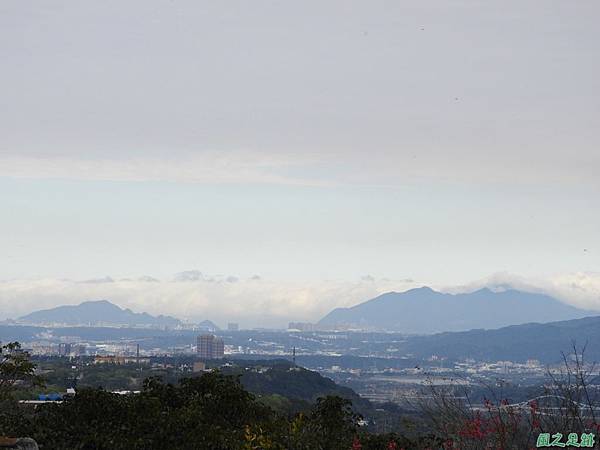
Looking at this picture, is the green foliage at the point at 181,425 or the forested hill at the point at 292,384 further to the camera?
the forested hill at the point at 292,384

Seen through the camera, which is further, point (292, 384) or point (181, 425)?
point (292, 384)

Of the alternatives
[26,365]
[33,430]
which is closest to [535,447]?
[33,430]

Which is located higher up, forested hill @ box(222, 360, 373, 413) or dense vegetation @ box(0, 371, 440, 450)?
dense vegetation @ box(0, 371, 440, 450)

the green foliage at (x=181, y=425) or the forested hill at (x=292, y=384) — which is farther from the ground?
the green foliage at (x=181, y=425)

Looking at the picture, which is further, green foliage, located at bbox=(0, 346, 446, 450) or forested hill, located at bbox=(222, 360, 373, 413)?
forested hill, located at bbox=(222, 360, 373, 413)

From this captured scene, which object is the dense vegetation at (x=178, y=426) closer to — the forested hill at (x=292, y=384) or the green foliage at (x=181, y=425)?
the green foliage at (x=181, y=425)

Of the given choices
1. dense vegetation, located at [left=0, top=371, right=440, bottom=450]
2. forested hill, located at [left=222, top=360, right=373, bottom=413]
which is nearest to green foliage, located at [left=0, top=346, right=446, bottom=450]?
dense vegetation, located at [left=0, top=371, right=440, bottom=450]

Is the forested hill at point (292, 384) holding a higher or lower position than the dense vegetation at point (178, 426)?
lower

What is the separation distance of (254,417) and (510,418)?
469 cm

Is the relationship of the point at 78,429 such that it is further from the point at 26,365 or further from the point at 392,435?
the point at 392,435

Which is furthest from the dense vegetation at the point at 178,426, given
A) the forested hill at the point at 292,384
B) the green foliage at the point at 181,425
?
the forested hill at the point at 292,384

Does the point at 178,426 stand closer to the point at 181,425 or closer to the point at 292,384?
the point at 181,425

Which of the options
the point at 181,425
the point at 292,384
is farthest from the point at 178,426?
the point at 292,384

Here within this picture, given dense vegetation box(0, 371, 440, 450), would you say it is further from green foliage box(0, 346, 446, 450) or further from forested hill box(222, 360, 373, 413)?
forested hill box(222, 360, 373, 413)
